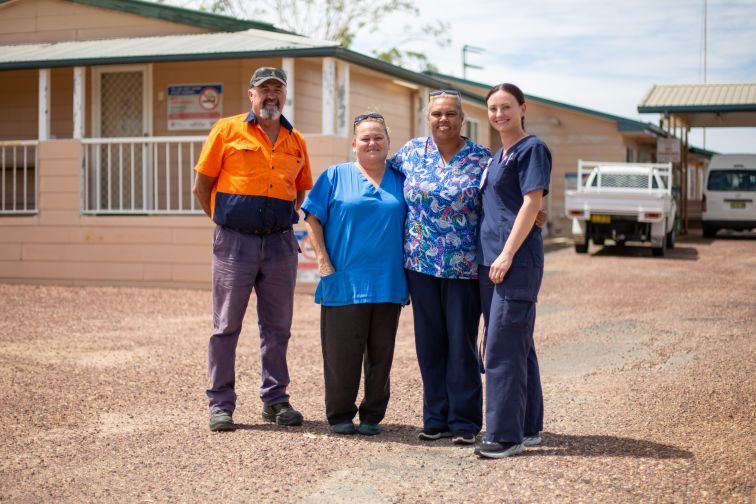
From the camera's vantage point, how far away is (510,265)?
485 centimetres

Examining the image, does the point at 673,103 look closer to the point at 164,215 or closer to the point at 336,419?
the point at 164,215

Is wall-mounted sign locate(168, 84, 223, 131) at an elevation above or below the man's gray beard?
above

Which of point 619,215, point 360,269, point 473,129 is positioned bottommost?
point 360,269

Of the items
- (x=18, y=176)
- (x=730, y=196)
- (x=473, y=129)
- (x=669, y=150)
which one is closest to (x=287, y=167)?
(x=18, y=176)

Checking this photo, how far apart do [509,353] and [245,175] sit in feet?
6.28

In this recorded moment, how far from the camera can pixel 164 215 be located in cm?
1348

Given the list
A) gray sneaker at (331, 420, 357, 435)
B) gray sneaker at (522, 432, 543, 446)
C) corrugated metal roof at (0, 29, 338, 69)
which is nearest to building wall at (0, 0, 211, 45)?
corrugated metal roof at (0, 29, 338, 69)

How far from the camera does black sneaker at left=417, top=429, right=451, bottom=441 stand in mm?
5336

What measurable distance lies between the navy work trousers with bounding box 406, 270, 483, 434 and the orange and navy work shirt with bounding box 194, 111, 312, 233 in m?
0.98

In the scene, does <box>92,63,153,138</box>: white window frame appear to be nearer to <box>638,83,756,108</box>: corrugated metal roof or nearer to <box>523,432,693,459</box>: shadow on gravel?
<box>523,432,693,459</box>: shadow on gravel

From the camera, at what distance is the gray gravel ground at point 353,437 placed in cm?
439

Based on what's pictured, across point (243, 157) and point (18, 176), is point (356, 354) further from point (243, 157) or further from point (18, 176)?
point (18, 176)

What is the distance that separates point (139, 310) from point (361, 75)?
656 cm

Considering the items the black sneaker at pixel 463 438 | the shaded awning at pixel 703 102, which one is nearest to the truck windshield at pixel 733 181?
the shaded awning at pixel 703 102
